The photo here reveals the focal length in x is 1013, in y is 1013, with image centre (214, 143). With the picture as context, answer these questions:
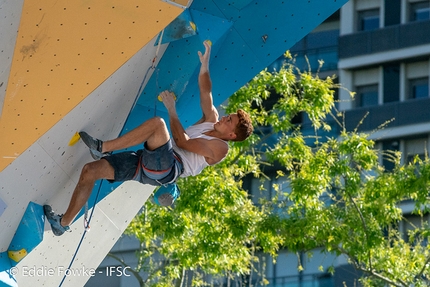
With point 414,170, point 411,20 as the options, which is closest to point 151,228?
point 414,170

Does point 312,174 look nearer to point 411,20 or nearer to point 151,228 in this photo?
point 151,228

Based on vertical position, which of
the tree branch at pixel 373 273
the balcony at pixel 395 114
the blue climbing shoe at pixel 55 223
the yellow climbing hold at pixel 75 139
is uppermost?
the balcony at pixel 395 114

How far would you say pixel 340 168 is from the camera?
658 inches

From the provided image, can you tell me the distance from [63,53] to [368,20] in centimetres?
2523

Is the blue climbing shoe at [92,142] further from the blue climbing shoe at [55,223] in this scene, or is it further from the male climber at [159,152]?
the blue climbing shoe at [55,223]

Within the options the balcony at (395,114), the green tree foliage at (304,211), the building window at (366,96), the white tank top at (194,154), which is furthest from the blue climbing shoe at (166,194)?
the building window at (366,96)

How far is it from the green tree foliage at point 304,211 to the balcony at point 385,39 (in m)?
13.2

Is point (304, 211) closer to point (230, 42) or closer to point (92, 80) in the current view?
point (230, 42)

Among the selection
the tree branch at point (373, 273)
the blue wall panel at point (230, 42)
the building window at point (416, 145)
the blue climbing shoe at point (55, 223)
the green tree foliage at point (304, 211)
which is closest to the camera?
the blue climbing shoe at point (55, 223)

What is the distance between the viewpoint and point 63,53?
7906mm

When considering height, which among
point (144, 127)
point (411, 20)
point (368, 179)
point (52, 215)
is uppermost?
point (411, 20)

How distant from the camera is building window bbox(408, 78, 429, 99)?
1209 inches

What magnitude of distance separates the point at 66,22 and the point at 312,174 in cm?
970

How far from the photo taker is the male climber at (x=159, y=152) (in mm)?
8617
